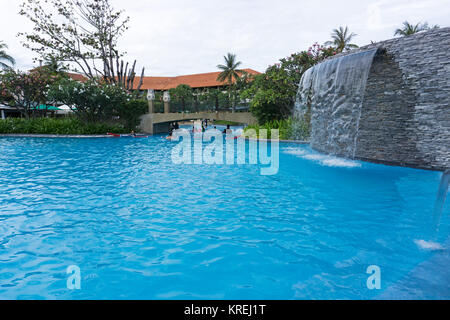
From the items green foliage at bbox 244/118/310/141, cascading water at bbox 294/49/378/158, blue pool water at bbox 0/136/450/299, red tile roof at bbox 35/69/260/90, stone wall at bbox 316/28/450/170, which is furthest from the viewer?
red tile roof at bbox 35/69/260/90

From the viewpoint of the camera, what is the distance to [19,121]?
28.0 meters

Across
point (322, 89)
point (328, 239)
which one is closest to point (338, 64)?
point (322, 89)

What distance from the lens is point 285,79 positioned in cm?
2264

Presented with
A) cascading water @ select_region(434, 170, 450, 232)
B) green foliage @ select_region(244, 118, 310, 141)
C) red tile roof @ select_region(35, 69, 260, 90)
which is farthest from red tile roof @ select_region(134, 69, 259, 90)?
cascading water @ select_region(434, 170, 450, 232)

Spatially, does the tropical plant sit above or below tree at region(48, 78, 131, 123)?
below

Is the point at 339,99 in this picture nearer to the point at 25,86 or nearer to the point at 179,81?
the point at 25,86

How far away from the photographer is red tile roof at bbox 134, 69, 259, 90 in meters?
64.8

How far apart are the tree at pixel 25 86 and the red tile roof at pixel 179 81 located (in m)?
34.6

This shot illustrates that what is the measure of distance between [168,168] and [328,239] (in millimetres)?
7871

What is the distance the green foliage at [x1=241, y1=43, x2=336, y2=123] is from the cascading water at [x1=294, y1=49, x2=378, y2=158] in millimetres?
7134

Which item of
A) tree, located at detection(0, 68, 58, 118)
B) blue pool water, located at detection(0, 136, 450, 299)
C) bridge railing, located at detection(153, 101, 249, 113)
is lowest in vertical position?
blue pool water, located at detection(0, 136, 450, 299)

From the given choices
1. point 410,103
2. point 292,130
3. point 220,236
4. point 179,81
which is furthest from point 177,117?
point 179,81

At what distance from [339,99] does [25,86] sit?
101ft

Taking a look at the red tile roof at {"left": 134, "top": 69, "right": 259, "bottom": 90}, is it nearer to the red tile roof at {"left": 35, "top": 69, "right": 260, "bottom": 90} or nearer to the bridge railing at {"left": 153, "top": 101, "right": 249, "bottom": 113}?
the red tile roof at {"left": 35, "top": 69, "right": 260, "bottom": 90}
